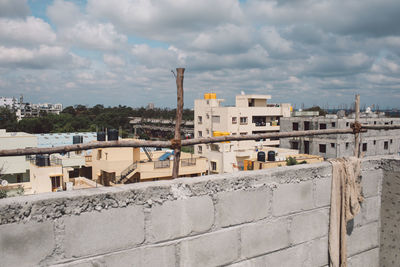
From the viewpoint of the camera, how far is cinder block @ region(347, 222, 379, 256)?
3.25m

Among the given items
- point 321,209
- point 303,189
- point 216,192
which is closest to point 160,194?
point 216,192

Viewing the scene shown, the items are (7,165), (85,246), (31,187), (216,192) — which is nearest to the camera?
(85,246)

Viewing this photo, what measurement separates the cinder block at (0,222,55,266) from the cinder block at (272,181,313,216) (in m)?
1.68

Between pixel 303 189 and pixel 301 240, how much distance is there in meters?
0.44

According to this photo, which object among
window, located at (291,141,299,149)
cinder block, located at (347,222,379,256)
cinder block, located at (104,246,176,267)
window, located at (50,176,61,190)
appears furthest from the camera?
window, located at (291,141,299,149)

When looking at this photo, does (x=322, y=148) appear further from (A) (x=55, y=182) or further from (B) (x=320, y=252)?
(B) (x=320, y=252)

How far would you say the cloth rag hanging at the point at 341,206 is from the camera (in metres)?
3.06

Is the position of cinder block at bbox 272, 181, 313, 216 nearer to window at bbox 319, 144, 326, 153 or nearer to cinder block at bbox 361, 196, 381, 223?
cinder block at bbox 361, 196, 381, 223

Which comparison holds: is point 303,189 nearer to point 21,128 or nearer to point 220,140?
point 220,140

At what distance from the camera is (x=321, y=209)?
9.90 ft

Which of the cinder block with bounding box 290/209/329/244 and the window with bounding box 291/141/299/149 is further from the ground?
the cinder block with bounding box 290/209/329/244

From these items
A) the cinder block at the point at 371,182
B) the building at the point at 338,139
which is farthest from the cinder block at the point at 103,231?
the building at the point at 338,139

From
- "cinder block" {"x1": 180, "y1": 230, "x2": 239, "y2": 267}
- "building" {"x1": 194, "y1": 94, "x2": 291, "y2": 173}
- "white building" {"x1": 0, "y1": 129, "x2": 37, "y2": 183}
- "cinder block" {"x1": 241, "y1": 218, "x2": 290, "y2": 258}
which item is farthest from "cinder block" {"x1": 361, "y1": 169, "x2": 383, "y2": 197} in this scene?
"building" {"x1": 194, "y1": 94, "x2": 291, "y2": 173}

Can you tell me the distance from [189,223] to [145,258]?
14.4 inches
